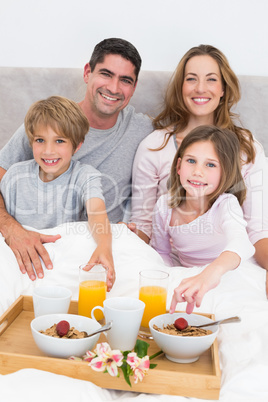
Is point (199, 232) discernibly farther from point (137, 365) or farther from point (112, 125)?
point (137, 365)

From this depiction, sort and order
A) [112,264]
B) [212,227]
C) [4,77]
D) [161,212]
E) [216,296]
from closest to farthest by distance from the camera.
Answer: [216,296]
[112,264]
[212,227]
[161,212]
[4,77]

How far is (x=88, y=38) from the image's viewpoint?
263cm

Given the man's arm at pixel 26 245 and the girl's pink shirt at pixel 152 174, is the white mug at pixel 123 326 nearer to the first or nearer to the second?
the man's arm at pixel 26 245

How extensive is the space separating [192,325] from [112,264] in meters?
0.43

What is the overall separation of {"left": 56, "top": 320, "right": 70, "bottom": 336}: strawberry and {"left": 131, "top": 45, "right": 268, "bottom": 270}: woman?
43.6 inches

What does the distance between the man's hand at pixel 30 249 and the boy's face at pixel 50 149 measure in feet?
0.92

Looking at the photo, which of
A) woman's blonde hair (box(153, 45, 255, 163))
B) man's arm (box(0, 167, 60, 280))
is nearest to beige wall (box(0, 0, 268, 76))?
woman's blonde hair (box(153, 45, 255, 163))

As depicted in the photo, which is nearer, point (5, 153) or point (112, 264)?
point (112, 264)

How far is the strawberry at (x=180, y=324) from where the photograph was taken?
1.11m

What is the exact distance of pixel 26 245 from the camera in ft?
5.36

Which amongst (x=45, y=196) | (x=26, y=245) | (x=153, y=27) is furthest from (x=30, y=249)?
(x=153, y=27)

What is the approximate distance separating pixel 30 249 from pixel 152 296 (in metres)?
0.55

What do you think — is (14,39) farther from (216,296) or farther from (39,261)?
(216,296)

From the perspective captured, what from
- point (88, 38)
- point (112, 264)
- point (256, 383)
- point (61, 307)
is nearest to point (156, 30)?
point (88, 38)
